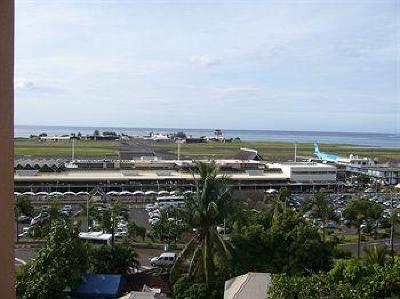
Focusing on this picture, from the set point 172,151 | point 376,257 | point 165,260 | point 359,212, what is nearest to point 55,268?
point 165,260

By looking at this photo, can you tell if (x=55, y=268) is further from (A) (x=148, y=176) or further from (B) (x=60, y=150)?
(B) (x=60, y=150)

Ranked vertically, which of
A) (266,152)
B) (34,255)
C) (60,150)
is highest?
(60,150)

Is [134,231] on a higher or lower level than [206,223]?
lower

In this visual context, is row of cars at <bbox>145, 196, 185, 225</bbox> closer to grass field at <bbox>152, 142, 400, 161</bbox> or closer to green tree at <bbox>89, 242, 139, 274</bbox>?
green tree at <bbox>89, 242, 139, 274</bbox>

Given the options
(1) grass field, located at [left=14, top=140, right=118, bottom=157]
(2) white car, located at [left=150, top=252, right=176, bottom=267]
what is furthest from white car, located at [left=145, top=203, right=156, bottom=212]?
(1) grass field, located at [left=14, top=140, right=118, bottom=157]

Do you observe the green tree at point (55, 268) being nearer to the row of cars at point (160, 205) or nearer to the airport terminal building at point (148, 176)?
the row of cars at point (160, 205)

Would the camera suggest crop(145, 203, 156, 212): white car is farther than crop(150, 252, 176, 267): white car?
Yes
